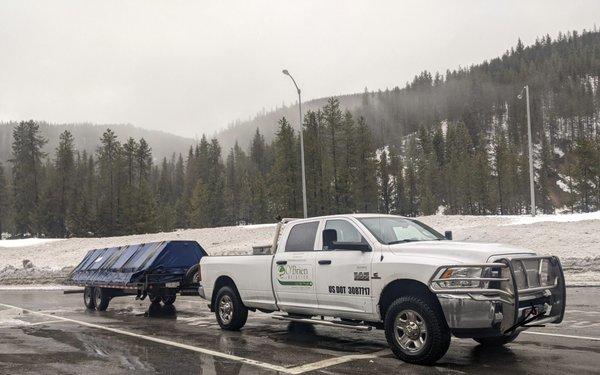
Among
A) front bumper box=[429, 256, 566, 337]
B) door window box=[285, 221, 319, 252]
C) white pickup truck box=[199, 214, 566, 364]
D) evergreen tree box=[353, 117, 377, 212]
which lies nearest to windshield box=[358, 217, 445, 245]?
white pickup truck box=[199, 214, 566, 364]

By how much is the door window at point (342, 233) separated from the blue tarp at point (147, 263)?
286 inches

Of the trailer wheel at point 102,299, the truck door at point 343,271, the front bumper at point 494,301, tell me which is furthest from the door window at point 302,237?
the trailer wheel at point 102,299

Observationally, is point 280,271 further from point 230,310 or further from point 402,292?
point 402,292

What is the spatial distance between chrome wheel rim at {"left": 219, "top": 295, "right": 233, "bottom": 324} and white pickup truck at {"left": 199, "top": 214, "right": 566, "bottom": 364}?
0.91m

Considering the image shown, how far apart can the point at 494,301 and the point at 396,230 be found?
2.17 meters

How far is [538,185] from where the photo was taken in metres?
117

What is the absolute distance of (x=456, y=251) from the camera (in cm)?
704

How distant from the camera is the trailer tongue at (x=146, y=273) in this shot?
1456cm

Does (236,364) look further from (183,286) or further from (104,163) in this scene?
(104,163)

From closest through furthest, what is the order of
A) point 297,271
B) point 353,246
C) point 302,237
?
point 353,246 → point 297,271 → point 302,237

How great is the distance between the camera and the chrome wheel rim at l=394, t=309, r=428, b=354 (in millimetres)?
7035

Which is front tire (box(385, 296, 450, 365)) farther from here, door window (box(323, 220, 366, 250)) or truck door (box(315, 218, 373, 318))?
door window (box(323, 220, 366, 250))

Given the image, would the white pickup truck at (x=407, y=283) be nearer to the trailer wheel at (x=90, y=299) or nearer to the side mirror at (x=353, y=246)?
the side mirror at (x=353, y=246)

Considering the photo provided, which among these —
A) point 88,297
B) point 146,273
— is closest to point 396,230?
point 146,273
